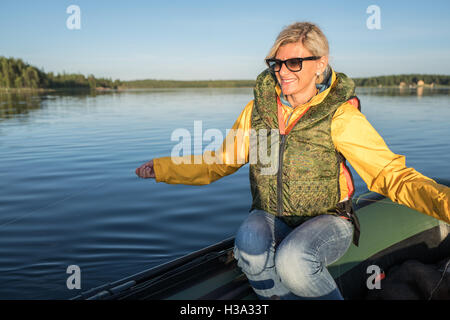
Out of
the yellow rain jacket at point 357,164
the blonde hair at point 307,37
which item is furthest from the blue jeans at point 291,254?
the blonde hair at point 307,37

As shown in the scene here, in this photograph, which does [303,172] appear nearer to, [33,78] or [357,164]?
[357,164]

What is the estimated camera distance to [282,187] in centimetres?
213

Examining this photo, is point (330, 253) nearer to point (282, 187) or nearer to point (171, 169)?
point (282, 187)

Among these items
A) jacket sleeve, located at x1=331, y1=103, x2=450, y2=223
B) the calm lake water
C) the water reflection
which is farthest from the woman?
the water reflection

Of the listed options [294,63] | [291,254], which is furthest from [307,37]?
[291,254]

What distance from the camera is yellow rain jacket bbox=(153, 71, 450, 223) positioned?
5.68ft

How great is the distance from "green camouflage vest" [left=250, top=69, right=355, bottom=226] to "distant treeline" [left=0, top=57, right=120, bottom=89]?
275 feet

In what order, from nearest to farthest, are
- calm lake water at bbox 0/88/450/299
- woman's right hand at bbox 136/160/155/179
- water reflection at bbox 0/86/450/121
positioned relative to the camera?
woman's right hand at bbox 136/160/155/179 → calm lake water at bbox 0/88/450/299 → water reflection at bbox 0/86/450/121

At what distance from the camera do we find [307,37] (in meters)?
2.12

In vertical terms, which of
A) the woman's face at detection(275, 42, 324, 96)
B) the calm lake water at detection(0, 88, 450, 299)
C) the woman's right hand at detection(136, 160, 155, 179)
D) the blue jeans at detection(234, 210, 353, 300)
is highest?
the woman's face at detection(275, 42, 324, 96)

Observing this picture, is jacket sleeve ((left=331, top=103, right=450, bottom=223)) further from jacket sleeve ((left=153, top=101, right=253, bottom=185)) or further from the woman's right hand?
the woman's right hand

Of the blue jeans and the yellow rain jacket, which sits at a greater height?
the yellow rain jacket

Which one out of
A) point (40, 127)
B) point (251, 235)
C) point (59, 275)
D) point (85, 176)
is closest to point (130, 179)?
point (85, 176)

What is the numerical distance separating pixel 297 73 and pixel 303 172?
1.96 feet
